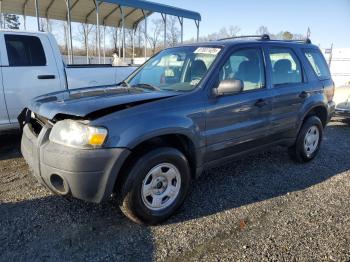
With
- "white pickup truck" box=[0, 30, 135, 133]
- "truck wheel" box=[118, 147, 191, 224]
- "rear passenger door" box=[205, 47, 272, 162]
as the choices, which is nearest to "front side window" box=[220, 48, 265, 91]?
"rear passenger door" box=[205, 47, 272, 162]

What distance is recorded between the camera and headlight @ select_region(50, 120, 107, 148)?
9.36 feet

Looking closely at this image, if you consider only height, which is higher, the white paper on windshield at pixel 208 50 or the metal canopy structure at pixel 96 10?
the metal canopy structure at pixel 96 10

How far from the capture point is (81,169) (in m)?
2.86

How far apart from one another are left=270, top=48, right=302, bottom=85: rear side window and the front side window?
0.82 ft

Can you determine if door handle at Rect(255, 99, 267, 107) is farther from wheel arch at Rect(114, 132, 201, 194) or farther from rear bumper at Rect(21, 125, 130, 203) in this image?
rear bumper at Rect(21, 125, 130, 203)

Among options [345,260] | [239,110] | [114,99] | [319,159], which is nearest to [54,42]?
[114,99]

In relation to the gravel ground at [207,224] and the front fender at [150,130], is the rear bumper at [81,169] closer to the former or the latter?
Answer: the front fender at [150,130]

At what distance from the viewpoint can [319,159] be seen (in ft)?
18.5

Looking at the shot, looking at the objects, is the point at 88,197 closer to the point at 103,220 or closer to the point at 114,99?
the point at 103,220

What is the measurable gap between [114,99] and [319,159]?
150 inches

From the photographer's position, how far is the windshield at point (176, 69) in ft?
12.8

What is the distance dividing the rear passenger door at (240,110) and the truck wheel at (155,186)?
0.47m

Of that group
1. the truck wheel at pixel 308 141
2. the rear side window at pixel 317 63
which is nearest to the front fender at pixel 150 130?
the truck wheel at pixel 308 141

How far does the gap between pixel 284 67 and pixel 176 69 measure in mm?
1583
